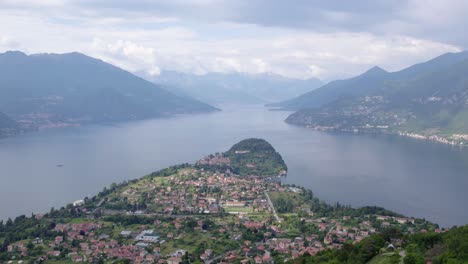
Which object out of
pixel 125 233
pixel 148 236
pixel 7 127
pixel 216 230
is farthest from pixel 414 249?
pixel 7 127

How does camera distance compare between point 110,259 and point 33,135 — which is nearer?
point 110,259

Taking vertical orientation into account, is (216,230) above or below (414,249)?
below

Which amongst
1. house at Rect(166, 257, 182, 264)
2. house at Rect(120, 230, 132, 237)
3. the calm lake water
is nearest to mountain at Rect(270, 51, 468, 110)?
the calm lake water

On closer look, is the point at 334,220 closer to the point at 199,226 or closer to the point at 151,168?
the point at 199,226

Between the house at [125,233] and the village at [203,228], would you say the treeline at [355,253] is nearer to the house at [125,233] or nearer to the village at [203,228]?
the village at [203,228]

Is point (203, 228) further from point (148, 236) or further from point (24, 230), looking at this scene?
point (24, 230)

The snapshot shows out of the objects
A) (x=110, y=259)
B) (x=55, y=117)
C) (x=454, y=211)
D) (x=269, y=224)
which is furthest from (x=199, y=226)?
(x=55, y=117)
